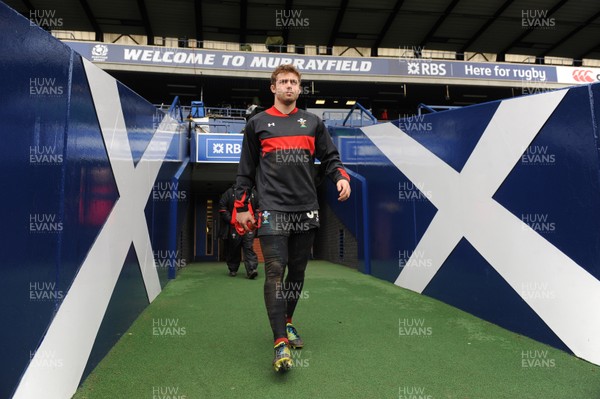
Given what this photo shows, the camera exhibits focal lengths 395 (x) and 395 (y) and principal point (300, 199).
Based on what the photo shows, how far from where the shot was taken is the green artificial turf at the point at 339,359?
2.14 m

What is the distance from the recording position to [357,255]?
23.9 feet

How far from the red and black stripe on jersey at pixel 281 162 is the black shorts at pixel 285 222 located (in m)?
0.04

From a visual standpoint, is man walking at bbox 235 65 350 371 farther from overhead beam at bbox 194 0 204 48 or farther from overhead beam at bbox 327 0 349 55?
overhead beam at bbox 327 0 349 55

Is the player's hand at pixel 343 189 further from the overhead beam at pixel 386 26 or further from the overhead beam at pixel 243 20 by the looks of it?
the overhead beam at pixel 386 26

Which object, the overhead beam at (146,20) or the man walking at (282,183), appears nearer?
the man walking at (282,183)

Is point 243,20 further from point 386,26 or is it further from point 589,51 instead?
point 589,51

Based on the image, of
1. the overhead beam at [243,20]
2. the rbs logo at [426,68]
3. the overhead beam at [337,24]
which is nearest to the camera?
the rbs logo at [426,68]

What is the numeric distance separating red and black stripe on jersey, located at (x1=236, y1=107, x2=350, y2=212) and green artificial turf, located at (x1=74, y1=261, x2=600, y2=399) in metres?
1.02

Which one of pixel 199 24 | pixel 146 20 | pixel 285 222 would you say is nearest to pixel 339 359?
pixel 285 222

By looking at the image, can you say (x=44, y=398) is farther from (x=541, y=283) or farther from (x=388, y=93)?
(x=388, y=93)

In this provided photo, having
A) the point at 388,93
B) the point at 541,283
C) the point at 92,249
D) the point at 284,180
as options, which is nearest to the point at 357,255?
the point at 541,283

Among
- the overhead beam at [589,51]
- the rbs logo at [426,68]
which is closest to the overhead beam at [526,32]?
the overhead beam at [589,51]

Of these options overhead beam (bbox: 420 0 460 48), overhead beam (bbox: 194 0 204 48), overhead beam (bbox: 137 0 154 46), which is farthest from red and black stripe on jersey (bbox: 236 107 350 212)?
overhead beam (bbox: 420 0 460 48)

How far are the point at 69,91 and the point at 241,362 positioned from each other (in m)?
1.85
